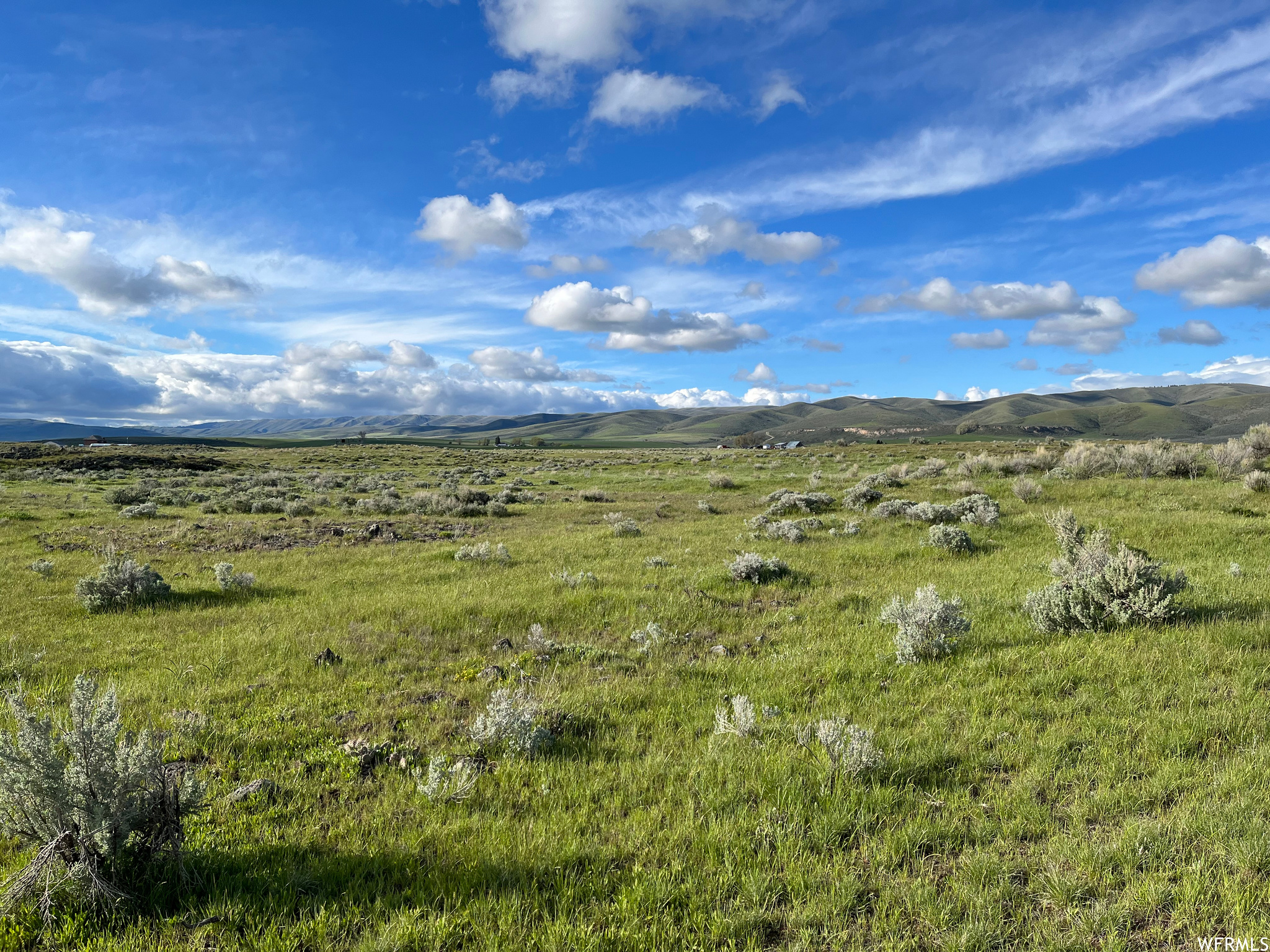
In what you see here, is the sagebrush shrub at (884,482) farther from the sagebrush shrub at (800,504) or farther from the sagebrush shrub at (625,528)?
the sagebrush shrub at (625,528)

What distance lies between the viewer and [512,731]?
5.68 m

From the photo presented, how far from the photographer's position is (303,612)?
10.5m

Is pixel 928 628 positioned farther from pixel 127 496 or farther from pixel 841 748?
pixel 127 496

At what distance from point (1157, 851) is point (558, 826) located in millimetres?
4193

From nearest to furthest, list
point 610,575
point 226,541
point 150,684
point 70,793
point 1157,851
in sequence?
point 70,793
point 1157,851
point 150,684
point 610,575
point 226,541

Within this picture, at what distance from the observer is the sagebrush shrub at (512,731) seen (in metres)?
5.53

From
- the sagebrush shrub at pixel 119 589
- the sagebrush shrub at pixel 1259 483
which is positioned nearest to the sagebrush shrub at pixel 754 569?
the sagebrush shrub at pixel 119 589

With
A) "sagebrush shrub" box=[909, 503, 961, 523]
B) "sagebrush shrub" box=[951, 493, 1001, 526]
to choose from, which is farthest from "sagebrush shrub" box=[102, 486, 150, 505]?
"sagebrush shrub" box=[951, 493, 1001, 526]

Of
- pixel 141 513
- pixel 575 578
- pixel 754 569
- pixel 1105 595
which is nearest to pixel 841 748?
pixel 1105 595

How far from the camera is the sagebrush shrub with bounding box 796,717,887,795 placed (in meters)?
4.92

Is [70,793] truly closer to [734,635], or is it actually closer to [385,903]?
[385,903]

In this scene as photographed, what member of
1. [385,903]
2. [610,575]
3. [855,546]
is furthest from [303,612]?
[855,546]

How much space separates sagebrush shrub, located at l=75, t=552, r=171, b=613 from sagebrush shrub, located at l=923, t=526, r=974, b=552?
17191 mm

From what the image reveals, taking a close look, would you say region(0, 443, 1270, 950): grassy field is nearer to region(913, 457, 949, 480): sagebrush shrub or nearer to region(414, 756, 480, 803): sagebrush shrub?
region(414, 756, 480, 803): sagebrush shrub
